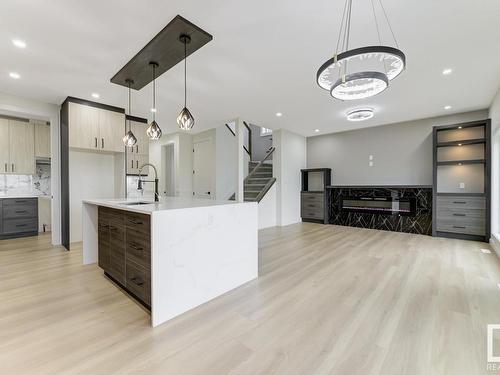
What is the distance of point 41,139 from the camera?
209 inches

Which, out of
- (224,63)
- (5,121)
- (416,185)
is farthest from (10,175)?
(416,185)

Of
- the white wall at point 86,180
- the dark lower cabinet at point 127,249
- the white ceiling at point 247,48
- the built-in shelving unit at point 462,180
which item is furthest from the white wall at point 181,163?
the built-in shelving unit at point 462,180

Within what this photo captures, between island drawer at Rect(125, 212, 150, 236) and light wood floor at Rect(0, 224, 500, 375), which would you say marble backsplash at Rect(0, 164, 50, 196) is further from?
island drawer at Rect(125, 212, 150, 236)

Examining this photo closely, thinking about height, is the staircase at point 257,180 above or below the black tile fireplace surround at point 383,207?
above

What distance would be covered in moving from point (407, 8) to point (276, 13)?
117 cm

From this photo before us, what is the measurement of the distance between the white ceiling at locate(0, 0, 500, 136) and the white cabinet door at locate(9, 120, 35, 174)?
1644 millimetres

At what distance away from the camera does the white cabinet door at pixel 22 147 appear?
4.97 m

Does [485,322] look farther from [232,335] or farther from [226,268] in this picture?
[226,268]

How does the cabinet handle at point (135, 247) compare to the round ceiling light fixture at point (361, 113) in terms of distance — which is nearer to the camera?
the cabinet handle at point (135, 247)

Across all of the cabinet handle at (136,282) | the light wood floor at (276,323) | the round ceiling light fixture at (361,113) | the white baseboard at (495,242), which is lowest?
the light wood floor at (276,323)

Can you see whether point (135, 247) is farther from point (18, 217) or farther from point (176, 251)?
point (18, 217)

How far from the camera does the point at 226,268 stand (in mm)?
2428

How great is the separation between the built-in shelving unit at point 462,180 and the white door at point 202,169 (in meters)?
5.48

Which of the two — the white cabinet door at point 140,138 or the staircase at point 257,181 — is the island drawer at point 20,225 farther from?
the staircase at point 257,181
